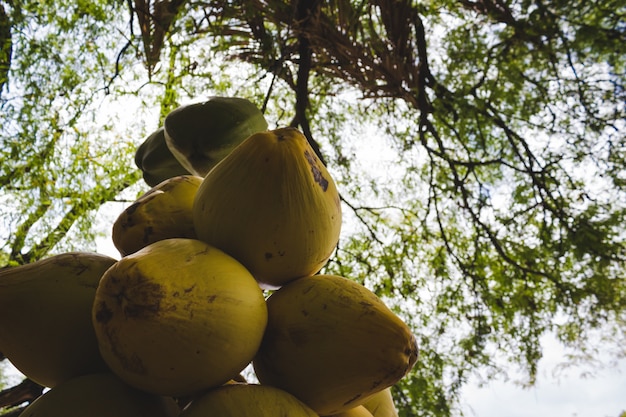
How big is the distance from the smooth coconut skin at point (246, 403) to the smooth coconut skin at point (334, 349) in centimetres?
4

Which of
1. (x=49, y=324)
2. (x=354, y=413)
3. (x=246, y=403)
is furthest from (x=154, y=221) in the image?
(x=354, y=413)

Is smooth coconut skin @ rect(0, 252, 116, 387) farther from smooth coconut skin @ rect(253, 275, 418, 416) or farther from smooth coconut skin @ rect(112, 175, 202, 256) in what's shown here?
smooth coconut skin @ rect(253, 275, 418, 416)

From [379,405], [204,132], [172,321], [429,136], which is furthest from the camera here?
[429,136]

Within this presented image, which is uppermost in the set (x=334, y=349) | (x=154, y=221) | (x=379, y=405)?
(x=154, y=221)

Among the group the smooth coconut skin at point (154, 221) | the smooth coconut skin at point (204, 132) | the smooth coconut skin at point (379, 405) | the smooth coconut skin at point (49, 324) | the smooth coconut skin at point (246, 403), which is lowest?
the smooth coconut skin at point (379, 405)

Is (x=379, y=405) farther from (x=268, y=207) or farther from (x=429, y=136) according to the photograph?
(x=429, y=136)

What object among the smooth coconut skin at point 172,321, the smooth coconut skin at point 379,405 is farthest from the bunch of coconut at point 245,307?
the smooth coconut skin at point 379,405

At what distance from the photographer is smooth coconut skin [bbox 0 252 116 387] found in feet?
2.66

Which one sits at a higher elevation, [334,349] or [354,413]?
[334,349]

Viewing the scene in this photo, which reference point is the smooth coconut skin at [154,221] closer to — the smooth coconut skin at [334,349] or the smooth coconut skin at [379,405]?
the smooth coconut skin at [334,349]

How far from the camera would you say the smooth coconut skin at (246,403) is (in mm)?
719

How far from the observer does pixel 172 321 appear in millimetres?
690

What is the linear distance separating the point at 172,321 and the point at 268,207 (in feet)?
0.80

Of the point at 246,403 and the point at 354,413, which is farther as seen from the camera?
the point at 354,413
